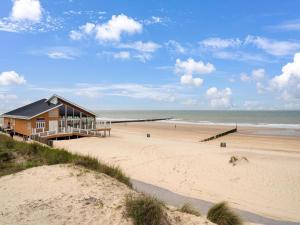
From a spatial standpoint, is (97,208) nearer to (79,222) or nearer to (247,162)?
(79,222)

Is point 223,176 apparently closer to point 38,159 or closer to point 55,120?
point 38,159

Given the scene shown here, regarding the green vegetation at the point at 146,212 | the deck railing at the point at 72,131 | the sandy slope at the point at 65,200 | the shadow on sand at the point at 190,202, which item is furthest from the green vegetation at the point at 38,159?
the deck railing at the point at 72,131

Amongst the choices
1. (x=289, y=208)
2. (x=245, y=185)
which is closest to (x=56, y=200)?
(x=289, y=208)

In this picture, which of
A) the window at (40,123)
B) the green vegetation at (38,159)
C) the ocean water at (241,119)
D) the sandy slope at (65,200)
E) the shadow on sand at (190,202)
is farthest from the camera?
the ocean water at (241,119)

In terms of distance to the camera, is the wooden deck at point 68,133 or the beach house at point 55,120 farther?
the beach house at point 55,120

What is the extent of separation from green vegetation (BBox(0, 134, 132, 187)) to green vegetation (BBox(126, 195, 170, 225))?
3.23 meters

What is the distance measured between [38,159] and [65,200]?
21.5 feet

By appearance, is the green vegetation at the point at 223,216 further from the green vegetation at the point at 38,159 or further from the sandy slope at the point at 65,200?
the green vegetation at the point at 38,159

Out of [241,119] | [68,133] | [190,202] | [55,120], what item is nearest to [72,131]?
[68,133]

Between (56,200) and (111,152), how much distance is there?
1486 centimetres

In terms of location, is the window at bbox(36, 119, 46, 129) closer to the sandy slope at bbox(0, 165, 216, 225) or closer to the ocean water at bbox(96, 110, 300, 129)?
the ocean water at bbox(96, 110, 300, 129)

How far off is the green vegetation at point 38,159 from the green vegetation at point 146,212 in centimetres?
323

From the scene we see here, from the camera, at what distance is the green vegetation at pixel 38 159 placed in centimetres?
1085

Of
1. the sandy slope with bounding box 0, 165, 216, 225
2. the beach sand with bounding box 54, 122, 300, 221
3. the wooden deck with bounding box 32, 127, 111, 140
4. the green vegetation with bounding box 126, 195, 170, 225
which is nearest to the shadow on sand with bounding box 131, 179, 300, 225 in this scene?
the beach sand with bounding box 54, 122, 300, 221
